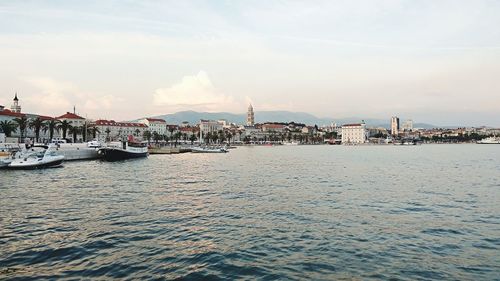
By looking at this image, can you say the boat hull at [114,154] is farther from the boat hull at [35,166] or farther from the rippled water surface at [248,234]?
the rippled water surface at [248,234]

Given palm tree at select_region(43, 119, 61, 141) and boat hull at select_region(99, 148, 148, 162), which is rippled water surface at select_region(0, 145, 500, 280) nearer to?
boat hull at select_region(99, 148, 148, 162)

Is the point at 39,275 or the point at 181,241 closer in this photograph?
the point at 39,275

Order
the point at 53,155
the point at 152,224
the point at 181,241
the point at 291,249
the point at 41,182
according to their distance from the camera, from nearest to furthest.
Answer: the point at 291,249 → the point at 181,241 → the point at 152,224 → the point at 41,182 → the point at 53,155

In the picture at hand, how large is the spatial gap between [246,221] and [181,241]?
14.6ft

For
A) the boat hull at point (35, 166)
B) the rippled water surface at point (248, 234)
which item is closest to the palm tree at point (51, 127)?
the boat hull at point (35, 166)

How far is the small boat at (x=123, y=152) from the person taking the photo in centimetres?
6966

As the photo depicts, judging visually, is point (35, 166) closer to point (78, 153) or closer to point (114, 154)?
point (78, 153)

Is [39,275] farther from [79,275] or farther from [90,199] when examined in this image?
[90,199]

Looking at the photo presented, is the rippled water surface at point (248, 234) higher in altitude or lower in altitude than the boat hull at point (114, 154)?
lower

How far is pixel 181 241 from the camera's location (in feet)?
50.5

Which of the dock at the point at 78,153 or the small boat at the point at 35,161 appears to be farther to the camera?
the dock at the point at 78,153

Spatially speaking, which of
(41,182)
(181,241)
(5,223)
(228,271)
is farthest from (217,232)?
(41,182)

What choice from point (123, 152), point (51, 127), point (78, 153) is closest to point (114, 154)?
point (123, 152)

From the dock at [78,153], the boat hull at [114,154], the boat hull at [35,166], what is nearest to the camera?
the boat hull at [35,166]
